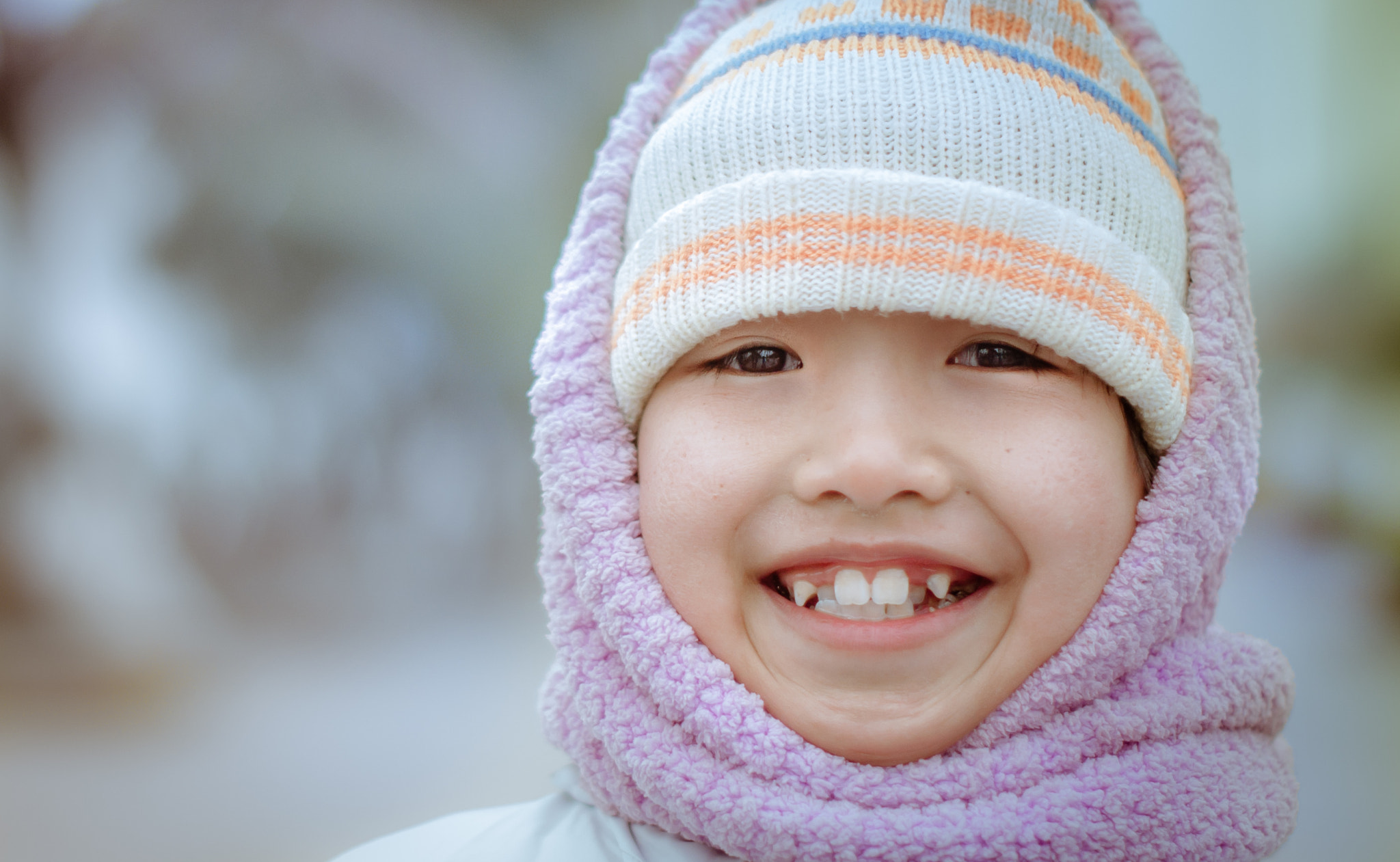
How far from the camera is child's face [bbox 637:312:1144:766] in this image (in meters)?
0.63

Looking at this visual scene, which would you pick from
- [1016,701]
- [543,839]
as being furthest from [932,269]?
[543,839]

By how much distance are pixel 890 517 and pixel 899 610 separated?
0.09 m

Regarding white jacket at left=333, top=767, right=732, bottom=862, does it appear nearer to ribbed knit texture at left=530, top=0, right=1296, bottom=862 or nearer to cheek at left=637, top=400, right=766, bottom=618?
ribbed knit texture at left=530, top=0, right=1296, bottom=862

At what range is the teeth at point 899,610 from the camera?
2.20 feet

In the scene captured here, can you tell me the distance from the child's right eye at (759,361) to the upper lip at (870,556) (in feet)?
0.46

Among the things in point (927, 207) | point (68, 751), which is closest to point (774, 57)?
point (927, 207)

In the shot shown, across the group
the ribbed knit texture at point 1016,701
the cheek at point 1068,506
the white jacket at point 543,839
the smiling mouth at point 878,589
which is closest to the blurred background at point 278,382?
the white jacket at point 543,839

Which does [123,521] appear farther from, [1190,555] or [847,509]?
[1190,555]

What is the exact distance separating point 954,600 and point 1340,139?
3.54ft

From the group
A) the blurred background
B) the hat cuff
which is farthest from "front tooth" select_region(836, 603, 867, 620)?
the blurred background

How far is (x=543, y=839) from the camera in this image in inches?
30.9

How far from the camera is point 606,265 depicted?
2.59 ft

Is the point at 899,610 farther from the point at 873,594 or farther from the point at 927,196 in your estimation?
the point at 927,196

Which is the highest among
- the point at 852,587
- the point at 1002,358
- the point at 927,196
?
the point at 927,196
